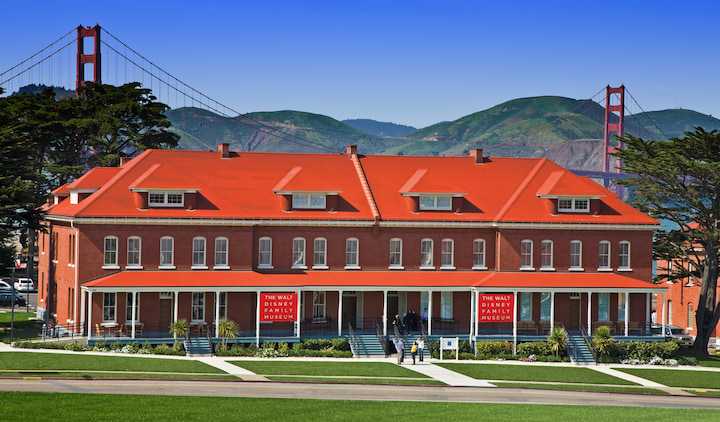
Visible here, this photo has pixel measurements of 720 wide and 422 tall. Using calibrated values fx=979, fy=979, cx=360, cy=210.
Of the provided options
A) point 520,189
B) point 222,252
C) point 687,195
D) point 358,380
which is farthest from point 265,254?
point 687,195

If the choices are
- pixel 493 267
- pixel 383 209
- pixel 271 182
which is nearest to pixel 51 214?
pixel 271 182

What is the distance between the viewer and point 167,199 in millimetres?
60531

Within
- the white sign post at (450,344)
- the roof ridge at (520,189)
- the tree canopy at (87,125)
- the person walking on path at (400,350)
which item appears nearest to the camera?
the person walking on path at (400,350)

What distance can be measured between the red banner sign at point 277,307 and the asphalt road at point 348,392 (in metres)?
14.2

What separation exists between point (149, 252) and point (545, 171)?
28.1 metres

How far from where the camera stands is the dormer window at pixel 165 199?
60.3 meters

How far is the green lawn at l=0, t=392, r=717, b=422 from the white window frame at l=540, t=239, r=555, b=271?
78.9 ft

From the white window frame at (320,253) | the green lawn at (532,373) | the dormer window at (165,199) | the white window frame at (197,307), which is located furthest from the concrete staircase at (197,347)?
the green lawn at (532,373)

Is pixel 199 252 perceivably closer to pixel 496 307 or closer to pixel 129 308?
pixel 129 308

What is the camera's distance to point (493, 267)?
→ 6481 centimetres

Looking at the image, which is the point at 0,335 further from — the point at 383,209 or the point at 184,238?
the point at 383,209

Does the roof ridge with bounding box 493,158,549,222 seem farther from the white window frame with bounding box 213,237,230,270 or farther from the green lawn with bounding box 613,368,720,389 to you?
the white window frame with bounding box 213,237,230,270

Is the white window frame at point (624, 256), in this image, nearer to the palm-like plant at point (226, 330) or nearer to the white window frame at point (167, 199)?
the palm-like plant at point (226, 330)

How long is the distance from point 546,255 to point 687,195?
10.7m
